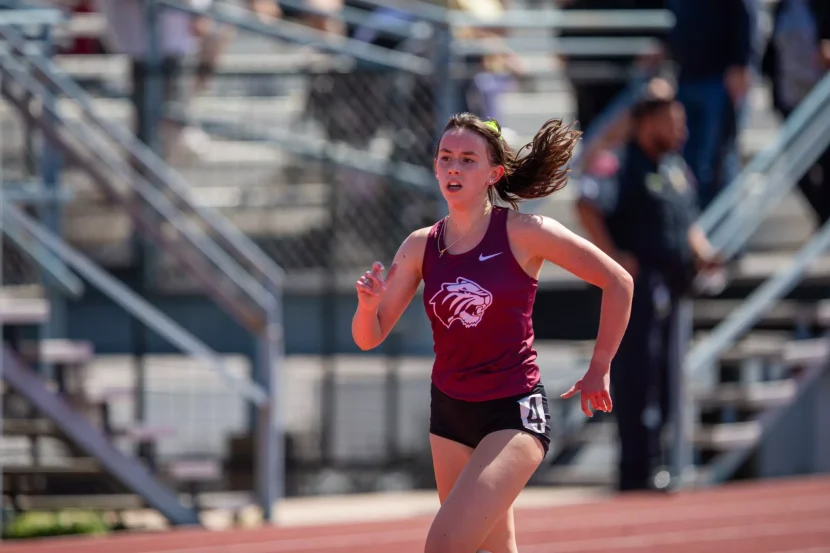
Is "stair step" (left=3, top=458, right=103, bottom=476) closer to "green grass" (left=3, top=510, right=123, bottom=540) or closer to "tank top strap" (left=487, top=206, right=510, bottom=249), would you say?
"green grass" (left=3, top=510, right=123, bottom=540)

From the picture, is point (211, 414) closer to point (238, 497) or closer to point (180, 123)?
point (238, 497)

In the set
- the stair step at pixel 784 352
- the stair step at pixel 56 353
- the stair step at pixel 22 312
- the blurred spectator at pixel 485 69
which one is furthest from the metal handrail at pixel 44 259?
the stair step at pixel 784 352

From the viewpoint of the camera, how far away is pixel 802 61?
36.4ft

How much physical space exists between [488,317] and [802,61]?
7.35 metres

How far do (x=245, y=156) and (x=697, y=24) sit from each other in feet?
11.5

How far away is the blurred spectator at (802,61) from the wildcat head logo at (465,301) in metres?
6.90

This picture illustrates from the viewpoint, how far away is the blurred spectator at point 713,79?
10398 millimetres

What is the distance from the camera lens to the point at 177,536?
8.21 meters

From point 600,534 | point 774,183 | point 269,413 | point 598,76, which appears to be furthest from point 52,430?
point 774,183

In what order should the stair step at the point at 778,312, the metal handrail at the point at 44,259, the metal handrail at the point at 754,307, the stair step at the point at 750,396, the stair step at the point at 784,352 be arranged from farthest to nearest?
1. the stair step at the point at 778,312
2. the stair step at the point at 784,352
3. the stair step at the point at 750,396
4. the metal handrail at the point at 754,307
5. the metal handrail at the point at 44,259

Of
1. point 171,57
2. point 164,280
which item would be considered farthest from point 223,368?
point 171,57

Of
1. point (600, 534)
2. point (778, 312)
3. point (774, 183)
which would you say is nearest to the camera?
point (600, 534)

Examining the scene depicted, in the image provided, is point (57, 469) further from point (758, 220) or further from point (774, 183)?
point (774, 183)

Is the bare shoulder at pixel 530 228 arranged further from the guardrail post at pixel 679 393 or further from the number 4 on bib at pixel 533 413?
the guardrail post at pixel 679 393
